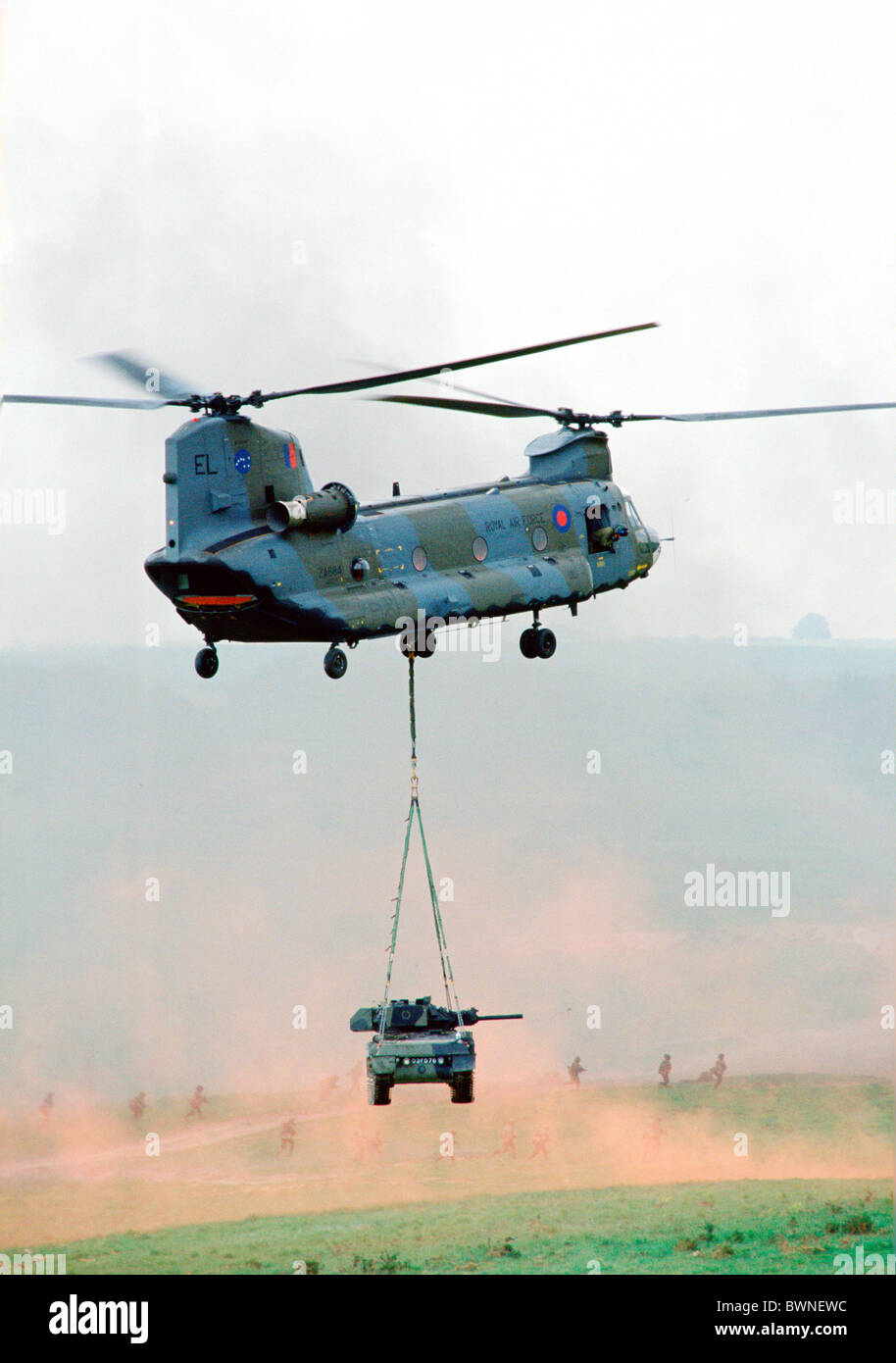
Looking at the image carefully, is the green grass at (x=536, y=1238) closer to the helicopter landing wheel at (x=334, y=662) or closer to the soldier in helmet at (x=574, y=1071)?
the soldier in helmet at (x=574, y=1071)

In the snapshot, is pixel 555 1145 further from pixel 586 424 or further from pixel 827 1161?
pixel 586 424

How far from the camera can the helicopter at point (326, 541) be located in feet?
96.7

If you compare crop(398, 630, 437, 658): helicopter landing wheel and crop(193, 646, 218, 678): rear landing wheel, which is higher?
crop(398, 630, 437, 658): helicopter landing wheel

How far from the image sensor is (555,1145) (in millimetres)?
57000

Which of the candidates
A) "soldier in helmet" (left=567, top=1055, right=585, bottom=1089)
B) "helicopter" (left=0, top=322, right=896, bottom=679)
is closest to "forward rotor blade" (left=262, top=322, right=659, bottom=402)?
"helicopter" (left=0, top=322, right=896, bottom=679)

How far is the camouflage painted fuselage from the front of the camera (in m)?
29.5

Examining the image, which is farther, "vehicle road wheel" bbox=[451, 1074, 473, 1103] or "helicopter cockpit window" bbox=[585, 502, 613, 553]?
"helicopter cockpit window" bbox=[585, 502, 613, 553]

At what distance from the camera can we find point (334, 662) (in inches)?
1180

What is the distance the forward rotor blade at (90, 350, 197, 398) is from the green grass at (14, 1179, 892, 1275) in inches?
1154

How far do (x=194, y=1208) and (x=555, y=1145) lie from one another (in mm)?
9026

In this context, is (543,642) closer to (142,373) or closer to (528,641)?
(528,641)

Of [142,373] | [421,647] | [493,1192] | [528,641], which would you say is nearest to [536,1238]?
[493,1192]

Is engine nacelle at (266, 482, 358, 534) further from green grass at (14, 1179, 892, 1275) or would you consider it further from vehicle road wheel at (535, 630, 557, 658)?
green grass at (14, 1179, 892, 1275)
